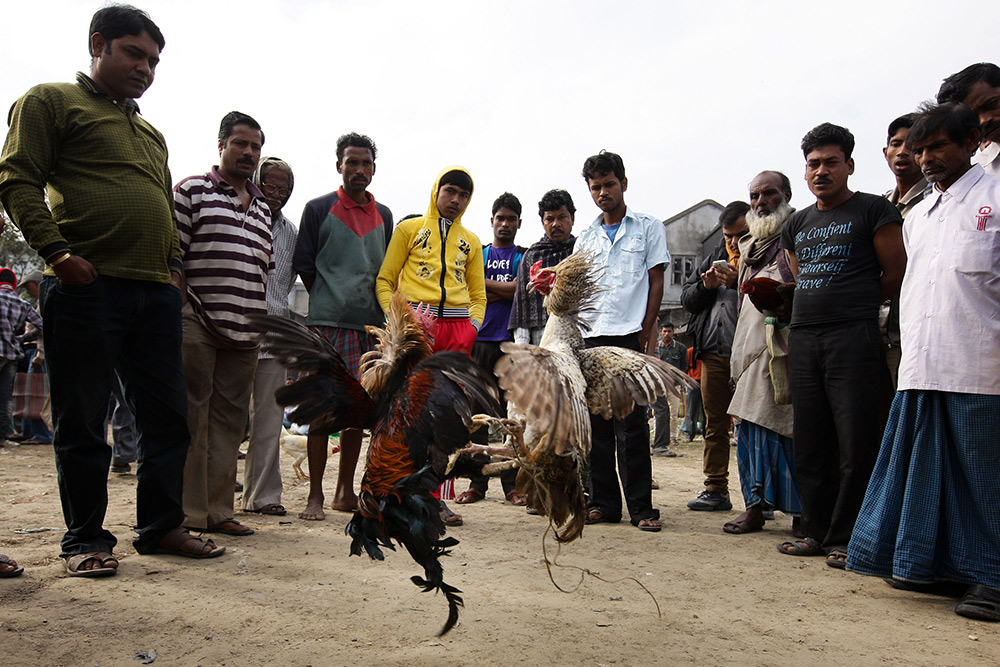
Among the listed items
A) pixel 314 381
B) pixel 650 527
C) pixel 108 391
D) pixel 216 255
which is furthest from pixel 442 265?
pixel 650 527

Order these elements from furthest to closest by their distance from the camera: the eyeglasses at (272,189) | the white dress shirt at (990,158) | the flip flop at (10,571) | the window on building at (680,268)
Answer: the window on building at (680,268) < the eyeglasses at (272,189) < the white dress shirt at (990,158) < the flip flop at (10,571)

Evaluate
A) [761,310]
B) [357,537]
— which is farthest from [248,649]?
[761,310]

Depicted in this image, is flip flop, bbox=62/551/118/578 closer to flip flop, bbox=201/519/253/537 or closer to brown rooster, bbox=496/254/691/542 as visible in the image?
flip flop, bbox=201/519/253/537

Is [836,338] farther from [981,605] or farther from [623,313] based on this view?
[981,605]

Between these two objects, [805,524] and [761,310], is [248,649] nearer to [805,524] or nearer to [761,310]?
[805,524]

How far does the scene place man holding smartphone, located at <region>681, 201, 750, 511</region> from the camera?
17.6 ft

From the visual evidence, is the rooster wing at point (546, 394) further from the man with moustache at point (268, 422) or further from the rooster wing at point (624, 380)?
the man with moustache at point (268, 422)

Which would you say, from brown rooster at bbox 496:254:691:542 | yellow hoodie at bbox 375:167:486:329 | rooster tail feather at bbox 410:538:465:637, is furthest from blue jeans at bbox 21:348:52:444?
rooster tail feather at bbox 410:538:465:637

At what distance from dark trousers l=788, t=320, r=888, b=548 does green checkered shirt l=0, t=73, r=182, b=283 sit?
12.7 ft

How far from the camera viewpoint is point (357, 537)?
102 inches

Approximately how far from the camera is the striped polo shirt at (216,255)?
161 inches

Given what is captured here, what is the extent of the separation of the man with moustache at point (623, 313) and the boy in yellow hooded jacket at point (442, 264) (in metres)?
0.96

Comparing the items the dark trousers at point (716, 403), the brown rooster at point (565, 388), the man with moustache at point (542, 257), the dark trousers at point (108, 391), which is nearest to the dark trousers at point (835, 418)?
the dark trousers at point (716, 403)

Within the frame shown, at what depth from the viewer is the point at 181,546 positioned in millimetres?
3582
